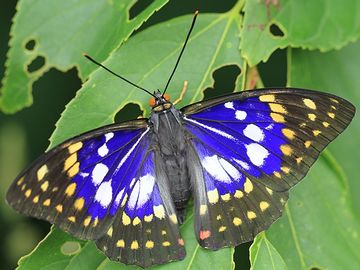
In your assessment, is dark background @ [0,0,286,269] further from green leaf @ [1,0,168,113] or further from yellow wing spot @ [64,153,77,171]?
yellow wing spot @ [64,153,77,171]

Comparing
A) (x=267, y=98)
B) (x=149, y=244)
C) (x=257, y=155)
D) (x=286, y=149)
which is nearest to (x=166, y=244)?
(x=149, y=244)

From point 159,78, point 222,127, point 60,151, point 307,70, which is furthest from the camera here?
point 307,70

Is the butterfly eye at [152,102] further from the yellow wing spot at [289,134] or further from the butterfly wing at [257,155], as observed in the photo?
the yellow wing spot at [289,134]

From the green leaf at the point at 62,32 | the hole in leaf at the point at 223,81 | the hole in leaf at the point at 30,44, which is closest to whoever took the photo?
the green leaf at the point at 62,32

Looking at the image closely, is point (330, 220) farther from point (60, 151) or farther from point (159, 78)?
point (60, 151)

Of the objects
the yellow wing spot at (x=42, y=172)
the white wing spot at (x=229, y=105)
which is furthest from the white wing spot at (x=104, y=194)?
the white wing spot at (x=229, y=105)

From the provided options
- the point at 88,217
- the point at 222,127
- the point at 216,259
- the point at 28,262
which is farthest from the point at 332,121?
the point at 28,262

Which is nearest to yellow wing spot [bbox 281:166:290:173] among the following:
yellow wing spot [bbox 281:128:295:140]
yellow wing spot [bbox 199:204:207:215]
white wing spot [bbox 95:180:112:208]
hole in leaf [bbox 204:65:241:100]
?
yellow wing spot [bbox 281:128:295:140]
